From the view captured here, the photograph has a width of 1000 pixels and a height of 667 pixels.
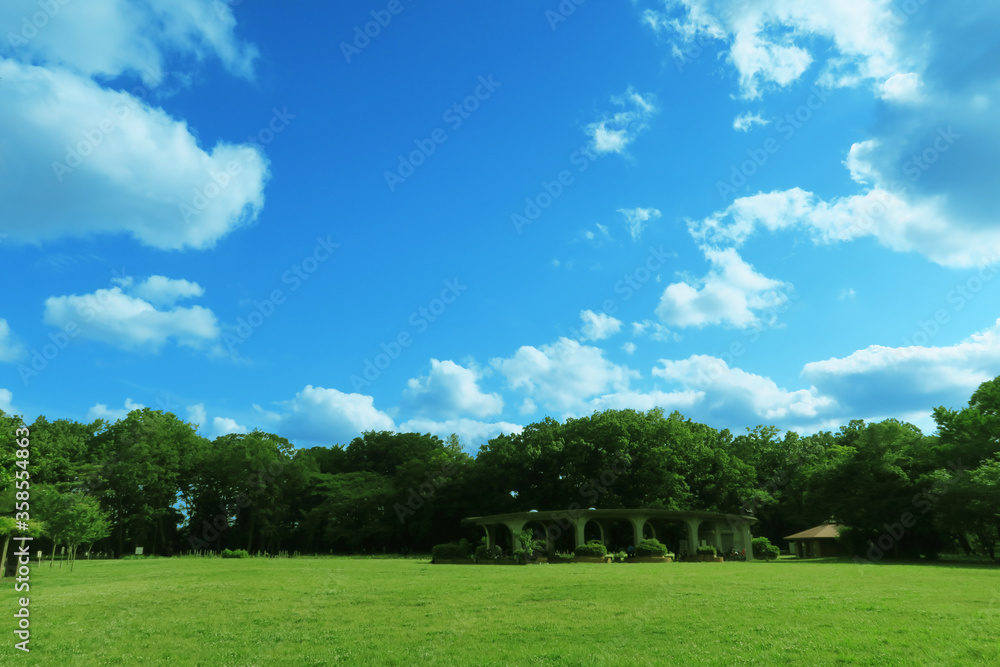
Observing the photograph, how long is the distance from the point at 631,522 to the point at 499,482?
17.2 meters

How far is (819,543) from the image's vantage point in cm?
4744

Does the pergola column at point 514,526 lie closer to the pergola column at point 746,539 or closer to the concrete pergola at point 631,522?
the concrete pergola at point 631,522

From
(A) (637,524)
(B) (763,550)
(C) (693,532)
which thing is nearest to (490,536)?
(A) (637,524)

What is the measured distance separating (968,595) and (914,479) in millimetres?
27481

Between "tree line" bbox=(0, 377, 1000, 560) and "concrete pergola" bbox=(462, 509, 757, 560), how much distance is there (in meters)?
5.54

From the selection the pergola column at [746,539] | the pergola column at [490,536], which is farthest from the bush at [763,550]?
the pergola column at [490,536]

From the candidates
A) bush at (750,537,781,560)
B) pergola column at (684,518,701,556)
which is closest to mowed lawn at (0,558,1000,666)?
pergola column at (684,518,701,556)

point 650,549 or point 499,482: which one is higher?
point 499,482

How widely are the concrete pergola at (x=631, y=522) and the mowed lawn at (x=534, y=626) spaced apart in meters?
19.3

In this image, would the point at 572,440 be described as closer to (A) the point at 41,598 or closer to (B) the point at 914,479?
(B) the point at 914,479

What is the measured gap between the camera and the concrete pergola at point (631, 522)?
116 feet

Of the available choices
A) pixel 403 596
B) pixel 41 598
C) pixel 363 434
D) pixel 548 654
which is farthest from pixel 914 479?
pixel 363 434

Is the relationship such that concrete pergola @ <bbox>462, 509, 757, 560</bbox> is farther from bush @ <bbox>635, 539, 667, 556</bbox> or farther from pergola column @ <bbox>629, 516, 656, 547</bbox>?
bush @ <bbox>635, 539, 667, 556</bbox>

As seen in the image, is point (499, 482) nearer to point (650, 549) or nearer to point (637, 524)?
point (637, 524)
